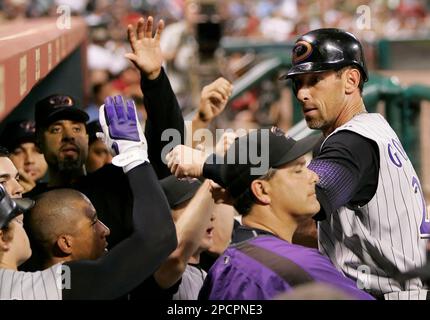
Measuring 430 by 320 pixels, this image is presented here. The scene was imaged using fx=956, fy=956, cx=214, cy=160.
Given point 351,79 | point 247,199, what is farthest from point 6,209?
point 351,79

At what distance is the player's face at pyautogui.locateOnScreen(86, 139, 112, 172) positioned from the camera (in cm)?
488

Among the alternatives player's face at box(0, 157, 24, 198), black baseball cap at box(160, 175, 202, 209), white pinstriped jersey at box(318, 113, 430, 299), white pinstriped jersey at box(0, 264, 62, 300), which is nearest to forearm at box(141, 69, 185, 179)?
black baseball cap at box(160, 175, 202, 209)

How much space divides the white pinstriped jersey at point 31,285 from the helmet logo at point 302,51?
1275 mm

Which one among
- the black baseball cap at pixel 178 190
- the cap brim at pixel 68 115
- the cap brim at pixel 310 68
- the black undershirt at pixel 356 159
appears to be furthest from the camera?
the cap brim at pixel 68 115

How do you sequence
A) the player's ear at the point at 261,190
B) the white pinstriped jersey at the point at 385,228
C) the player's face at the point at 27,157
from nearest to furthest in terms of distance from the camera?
the player's ear at the point at 261,190, the white pinstriped jersey at the point at 385,228, the player's face at the point at 27,157

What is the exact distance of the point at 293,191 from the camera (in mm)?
2973

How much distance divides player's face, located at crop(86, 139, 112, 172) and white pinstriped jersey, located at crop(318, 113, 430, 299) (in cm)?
176

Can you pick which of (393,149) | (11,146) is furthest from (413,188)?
(11,146)

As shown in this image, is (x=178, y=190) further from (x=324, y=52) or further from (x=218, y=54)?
(x=218, y=54)

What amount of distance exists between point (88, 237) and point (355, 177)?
90cm

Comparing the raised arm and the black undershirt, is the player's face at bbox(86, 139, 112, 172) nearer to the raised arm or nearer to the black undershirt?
the raised arm

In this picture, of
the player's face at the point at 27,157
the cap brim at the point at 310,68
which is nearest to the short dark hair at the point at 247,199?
the cap brim at the point at 310,68

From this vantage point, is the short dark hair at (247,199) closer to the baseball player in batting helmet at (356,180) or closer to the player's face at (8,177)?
the baseball player in batting helmet at (356,180)

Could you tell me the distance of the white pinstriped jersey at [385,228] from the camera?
3.30 m
